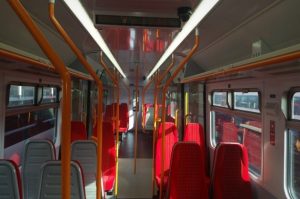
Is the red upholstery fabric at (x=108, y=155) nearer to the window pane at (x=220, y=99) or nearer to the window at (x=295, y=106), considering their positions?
the window pane at (x=220, y=99)

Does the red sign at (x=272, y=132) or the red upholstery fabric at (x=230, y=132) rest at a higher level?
the red sign at (x=272, y=132)

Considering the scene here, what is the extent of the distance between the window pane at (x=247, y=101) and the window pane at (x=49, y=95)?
2791mm

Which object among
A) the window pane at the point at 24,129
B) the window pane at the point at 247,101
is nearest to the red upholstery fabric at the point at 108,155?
the window pane at the point at 24,129

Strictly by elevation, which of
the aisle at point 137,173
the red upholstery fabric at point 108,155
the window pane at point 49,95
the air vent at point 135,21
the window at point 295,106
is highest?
the air vent at point 135,21

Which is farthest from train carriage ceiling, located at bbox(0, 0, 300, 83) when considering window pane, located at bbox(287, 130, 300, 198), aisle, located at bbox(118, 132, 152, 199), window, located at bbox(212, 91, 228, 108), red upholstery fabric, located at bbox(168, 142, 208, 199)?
aisle, located at bbox(118, 132, 152, 199)

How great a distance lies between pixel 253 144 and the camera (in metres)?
3.45

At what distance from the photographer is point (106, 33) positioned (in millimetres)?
2883

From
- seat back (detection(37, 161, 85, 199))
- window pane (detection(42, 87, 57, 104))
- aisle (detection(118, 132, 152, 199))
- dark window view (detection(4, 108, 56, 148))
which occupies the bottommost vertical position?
aisle (detection(118, 132, 152, 199))

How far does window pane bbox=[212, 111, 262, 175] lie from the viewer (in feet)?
10.8

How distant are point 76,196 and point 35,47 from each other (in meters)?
2.23

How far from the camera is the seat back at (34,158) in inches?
114

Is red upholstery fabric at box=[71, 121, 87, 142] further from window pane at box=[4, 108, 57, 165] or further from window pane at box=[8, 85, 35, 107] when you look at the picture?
window pane at box=[8, 85, 35, 107]

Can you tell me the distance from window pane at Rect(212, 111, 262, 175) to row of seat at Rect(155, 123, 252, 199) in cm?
24

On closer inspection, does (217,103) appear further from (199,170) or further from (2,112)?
(2,112)
